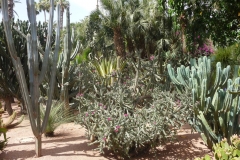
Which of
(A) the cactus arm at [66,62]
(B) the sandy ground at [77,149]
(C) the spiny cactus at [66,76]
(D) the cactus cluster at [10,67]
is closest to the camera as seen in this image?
(B) the sandy ground at [77,149]

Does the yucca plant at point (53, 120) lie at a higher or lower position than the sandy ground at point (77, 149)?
higher

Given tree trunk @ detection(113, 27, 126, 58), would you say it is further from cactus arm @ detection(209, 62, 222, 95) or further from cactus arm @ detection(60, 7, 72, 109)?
cactus arm @ detection(209, 62, 222, 95)

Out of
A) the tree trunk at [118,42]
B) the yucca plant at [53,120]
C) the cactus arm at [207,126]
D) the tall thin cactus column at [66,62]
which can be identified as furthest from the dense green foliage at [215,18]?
the tree trunk at [118,42]

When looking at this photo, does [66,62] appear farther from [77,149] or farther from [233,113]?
[233,113]

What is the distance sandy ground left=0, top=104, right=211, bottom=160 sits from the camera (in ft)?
13.9

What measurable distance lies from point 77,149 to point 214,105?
2365 mm

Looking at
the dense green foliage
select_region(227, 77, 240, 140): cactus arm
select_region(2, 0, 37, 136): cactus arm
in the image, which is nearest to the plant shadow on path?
select_region(2, 0, 37, 136): cactus arm

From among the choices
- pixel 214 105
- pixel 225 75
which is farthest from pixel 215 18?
pixel 214 105

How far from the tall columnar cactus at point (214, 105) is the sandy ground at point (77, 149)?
347 millimetres

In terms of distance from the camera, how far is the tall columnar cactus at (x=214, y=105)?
4105 millimetres

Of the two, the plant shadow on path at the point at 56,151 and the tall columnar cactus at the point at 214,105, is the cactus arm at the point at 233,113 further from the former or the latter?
the plant shadow on path at the point at 56,151

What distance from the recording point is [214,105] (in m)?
4.16

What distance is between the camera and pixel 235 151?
7.51 ft

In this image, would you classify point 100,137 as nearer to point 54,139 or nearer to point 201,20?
point 54,139
